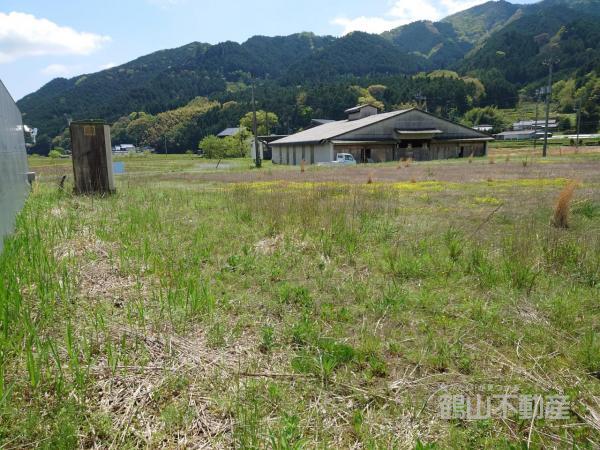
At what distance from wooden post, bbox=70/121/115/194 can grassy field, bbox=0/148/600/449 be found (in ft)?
14.7

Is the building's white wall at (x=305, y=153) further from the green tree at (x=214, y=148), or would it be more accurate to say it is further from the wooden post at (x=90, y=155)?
the wooden post at (x=90, y=155)

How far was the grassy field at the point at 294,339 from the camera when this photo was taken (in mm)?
2338

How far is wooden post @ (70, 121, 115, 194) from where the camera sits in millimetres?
10683

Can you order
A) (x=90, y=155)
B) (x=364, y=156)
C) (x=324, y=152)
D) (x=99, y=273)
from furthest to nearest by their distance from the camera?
(x=324, y=152), (x=364, y=156), (x=90, y=155), (x=99, y=273)

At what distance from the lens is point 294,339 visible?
3502 mm

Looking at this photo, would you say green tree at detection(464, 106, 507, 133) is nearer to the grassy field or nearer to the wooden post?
the wooden post

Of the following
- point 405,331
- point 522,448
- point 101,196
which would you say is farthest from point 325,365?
point 101,196

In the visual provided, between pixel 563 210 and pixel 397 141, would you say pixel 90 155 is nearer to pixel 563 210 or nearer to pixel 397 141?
pixel 563 210

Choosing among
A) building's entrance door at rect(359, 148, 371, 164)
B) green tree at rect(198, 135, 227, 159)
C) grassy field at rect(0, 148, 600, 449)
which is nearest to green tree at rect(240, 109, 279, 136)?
green tree at rect(198, 135, 227, 159)

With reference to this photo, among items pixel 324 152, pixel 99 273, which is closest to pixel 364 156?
pixel 324 152

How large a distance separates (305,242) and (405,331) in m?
3.06

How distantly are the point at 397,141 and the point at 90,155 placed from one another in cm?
3931

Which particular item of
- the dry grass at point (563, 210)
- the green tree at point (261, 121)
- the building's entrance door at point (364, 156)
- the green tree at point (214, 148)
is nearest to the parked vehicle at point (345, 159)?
the building's entrance door at point (364, 156)

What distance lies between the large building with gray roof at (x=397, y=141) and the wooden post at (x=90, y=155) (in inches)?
1290
